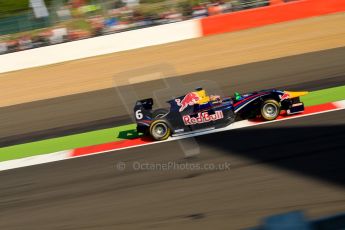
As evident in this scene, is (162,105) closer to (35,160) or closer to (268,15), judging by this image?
(35,160)

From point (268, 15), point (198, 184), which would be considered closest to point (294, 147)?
point (198, 184)

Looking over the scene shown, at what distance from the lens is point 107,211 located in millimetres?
7352

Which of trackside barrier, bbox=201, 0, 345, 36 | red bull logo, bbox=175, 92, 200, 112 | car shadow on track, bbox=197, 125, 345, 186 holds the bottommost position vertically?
car shadow on track, bbox=197, 125, 345, 186

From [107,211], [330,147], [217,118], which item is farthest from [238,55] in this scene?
[107,211]

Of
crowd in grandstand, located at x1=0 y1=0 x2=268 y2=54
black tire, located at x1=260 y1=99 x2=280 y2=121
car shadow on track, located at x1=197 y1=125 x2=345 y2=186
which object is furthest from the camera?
crowd in grandstand, located at x1=0 y1=0 x2=268 y2=54

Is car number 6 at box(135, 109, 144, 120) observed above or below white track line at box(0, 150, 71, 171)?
above

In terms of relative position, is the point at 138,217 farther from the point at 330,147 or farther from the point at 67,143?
the point at 67,143

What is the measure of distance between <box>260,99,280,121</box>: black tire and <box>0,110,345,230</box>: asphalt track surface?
239mm

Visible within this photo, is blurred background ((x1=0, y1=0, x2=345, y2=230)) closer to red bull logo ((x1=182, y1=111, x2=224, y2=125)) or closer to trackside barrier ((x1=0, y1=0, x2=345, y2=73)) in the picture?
trackside barrier ((x1=0, y1=0, x2=345, y2=73))

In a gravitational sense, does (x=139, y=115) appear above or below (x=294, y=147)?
above

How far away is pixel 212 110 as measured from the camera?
389 inches

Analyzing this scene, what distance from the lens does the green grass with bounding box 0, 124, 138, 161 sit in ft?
37.2

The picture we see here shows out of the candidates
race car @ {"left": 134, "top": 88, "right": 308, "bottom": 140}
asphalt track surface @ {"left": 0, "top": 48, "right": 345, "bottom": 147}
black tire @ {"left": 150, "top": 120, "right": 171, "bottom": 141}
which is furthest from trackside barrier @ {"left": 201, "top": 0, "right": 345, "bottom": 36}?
black tire @ {"left": 150, "top": 120, "right": 171, "bottom": 141}

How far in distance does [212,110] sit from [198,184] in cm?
254
